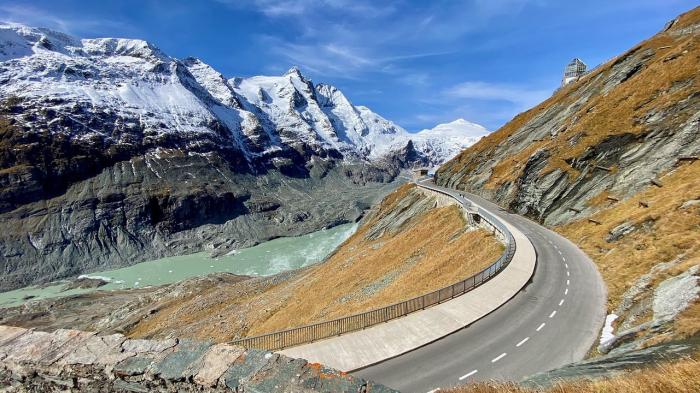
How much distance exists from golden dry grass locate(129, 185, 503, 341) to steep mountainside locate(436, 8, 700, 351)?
10700 millimetres

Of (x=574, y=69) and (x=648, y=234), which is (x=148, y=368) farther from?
(x=574, y=69)

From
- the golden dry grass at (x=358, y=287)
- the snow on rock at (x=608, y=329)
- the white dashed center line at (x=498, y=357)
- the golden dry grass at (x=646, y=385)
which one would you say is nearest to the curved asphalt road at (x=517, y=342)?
the white dashed center line at (x=498, y=357)

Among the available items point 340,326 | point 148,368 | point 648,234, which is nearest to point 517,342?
point 340,326

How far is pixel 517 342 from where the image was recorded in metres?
18.4

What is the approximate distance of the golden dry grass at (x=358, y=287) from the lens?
34.4 m

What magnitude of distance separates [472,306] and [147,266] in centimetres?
15979

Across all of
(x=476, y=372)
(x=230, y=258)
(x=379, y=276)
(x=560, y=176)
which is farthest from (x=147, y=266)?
(x=476, y=372)

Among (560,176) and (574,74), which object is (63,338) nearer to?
(560,176)

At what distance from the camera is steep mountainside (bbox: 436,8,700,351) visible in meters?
18.2

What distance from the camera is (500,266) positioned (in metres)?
29.6

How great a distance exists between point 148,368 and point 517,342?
17.4 metres

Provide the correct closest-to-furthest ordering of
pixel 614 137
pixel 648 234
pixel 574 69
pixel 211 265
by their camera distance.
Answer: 1. pixel 648 234
2. pixel 614 137
3. pixel 574 69
4. pixel 211 265

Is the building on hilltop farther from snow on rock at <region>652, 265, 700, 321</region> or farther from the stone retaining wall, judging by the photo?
the stone retaining wall

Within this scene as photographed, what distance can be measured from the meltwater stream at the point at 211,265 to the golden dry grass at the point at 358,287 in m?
70.3
